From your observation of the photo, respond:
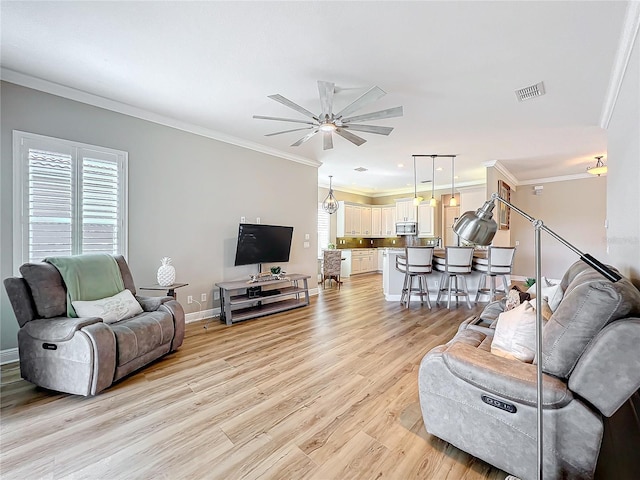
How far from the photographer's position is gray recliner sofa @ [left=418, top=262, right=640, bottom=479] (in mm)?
1247

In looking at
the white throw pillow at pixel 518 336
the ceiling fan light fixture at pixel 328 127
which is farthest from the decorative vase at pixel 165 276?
the white throw pillow at pixel 518 336

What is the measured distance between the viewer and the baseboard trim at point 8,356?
2.81 meters

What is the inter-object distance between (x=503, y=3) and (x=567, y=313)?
2.01m

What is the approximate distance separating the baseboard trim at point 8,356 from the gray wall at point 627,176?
5379 mm

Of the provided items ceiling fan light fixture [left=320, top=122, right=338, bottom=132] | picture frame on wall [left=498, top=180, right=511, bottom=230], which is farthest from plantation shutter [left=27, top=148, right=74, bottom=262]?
picture frame on wall [left=498, top=180, right=511, bottom=230]

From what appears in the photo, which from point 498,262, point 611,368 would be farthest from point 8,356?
point 498,262

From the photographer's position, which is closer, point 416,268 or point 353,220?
point 416,268

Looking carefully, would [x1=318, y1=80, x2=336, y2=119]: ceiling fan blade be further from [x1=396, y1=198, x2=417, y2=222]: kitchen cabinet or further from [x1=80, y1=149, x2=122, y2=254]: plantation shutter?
[x1=396, y1=198, x2=417, y2=222]: kitchen cabinet

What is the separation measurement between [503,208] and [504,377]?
6699 millimetres

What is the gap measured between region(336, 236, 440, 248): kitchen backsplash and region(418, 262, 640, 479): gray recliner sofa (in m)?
7.64

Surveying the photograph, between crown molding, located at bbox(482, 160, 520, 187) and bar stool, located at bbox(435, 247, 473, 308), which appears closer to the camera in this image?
bar stool, located at bbox(435, 247, 473, 308)

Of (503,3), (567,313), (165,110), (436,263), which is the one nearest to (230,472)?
(567,313)

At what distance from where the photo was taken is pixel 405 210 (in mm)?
9453

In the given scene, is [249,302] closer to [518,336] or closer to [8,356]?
[8,356]
